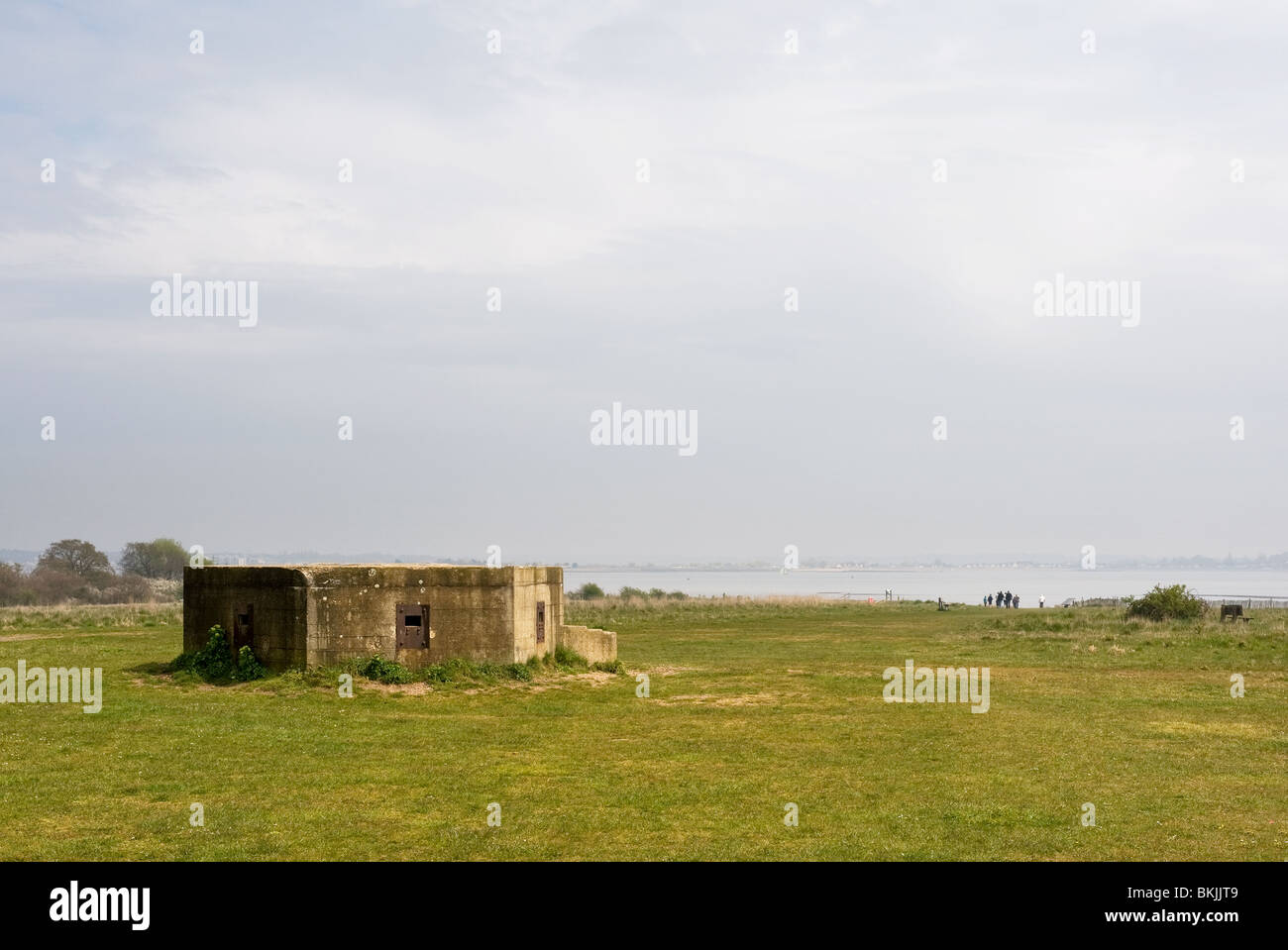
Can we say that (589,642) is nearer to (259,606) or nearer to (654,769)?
(259,606)

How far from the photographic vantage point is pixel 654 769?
15938mm

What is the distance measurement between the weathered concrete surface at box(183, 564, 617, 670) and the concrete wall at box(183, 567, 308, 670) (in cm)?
2

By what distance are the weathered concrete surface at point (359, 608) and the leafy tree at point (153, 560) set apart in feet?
428

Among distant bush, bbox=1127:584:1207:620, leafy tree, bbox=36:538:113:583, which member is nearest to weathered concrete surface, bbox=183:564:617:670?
distant bush, bbox=1127:584:1207:620

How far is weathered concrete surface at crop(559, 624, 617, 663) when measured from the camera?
94.7ft

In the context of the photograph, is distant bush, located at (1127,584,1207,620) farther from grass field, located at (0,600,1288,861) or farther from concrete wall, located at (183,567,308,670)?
concrete wall, located at (183,567,308,670)

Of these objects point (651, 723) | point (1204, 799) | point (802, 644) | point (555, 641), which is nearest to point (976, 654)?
point (802, 644)

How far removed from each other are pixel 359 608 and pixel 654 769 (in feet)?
32.9

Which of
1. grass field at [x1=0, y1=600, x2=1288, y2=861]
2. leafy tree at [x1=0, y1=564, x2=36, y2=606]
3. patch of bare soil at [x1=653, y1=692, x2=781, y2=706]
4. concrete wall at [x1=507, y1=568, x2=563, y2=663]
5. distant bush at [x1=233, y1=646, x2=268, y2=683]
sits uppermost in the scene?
concrete wall at [x1=507, y1=568, x2=563, y2=663]

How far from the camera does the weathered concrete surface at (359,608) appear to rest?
23.5m

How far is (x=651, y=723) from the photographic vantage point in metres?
20.5

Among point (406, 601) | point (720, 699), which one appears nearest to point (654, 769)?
point (720, 699)
